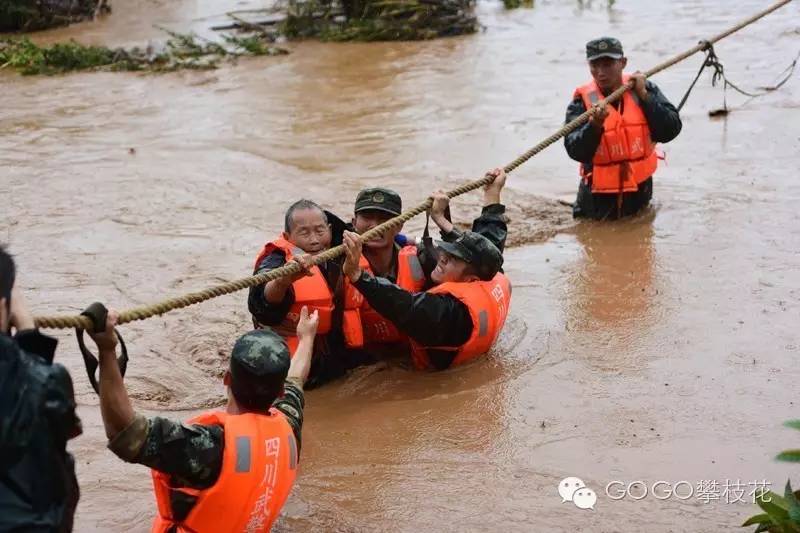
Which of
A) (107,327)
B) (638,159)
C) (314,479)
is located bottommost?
(314,479)

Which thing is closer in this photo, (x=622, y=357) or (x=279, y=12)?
(x=622, y=357)

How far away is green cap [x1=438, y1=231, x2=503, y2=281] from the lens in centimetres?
563

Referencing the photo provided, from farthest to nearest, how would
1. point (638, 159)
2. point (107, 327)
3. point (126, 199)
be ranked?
point (126, 199) → point (638, 159) → point (107, 327)

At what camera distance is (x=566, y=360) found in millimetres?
5867

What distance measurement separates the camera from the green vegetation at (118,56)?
14.3m

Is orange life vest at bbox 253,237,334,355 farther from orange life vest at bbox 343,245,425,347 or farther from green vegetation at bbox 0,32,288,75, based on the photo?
green vegetation at bbox 0,32,288,75

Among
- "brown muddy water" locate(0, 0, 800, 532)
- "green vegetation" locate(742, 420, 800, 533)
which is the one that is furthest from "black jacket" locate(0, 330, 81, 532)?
"green vegetation" locate(742, 420, 800, 533)

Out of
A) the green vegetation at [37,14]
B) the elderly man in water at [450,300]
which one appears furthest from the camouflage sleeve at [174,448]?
the green vegetation at [37,14]

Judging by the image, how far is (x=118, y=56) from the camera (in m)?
14.7

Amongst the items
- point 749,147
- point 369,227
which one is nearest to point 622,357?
point 369,227

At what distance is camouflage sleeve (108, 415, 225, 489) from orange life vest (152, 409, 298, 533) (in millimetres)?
50

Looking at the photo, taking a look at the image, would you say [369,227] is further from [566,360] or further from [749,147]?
[749,147]

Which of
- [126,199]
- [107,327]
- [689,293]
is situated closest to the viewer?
[107,327]

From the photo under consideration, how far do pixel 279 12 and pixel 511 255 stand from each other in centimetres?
1042
